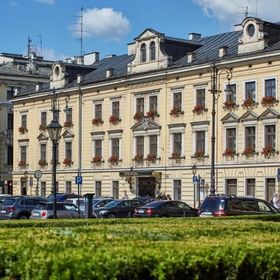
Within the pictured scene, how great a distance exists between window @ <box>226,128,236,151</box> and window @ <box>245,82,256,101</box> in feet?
8.58

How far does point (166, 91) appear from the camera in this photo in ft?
191

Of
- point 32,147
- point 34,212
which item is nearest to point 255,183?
point 34,212

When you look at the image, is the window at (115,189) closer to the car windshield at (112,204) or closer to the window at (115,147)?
the window at (115,147)

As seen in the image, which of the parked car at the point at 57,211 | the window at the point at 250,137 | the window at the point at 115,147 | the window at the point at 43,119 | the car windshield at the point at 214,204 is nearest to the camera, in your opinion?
the car windshield at the point at 214,204

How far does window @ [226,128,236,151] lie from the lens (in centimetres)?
5325

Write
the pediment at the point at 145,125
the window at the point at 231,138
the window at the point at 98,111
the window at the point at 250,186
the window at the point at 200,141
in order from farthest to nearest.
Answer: the window at the point at 98,111
the pediment at the point at 145,125
the window at the point at 200,141
the window at the point at 231,138
the window at the point at 250,186

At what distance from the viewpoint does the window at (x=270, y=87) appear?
166ft

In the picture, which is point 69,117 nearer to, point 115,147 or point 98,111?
point 98,111

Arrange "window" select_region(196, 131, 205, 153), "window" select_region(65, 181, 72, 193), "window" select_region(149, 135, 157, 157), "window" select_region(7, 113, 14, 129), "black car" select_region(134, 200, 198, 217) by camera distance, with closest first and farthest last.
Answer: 1. "black car" select_region(134, 200, 198, 217)
2. "window" select_region(196, 131, 205, 153)
3. "window" select_region(149, 135, 157, 157)
4. "window" select_region(65, 181, 72, 193)
5. "window" select_region(7, 113, 14, 129)

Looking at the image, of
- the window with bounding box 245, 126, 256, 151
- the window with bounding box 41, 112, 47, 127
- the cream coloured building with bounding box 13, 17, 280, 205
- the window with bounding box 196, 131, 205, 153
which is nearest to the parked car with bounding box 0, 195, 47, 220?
the cream coloured building with bounding box 13, 17, 280, 205

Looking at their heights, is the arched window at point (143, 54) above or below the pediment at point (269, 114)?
above

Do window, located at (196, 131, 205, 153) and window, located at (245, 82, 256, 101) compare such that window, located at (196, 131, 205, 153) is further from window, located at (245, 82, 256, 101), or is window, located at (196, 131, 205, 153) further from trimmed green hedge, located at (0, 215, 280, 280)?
trimmed green hedge, located at (0, 215, 280, 280)

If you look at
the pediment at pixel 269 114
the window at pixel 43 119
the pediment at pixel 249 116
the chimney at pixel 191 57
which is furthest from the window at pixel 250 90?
the window at pixel 43 119

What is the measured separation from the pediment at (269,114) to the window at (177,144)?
8.13 meters
